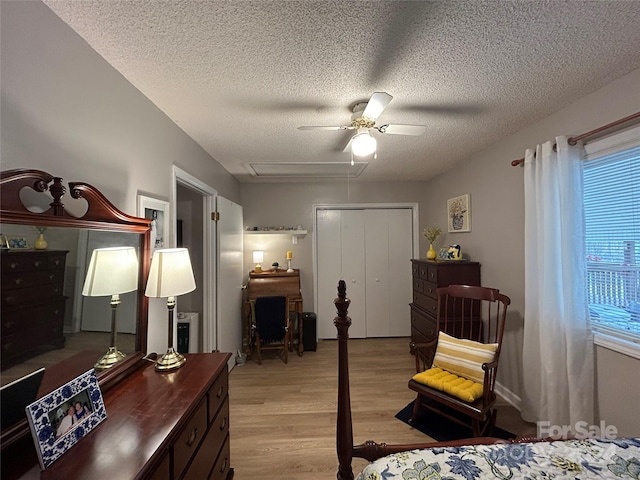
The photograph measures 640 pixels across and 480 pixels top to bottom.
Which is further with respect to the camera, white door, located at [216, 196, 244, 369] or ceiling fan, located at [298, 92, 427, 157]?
white door, located at [216, 196, 244, 369]

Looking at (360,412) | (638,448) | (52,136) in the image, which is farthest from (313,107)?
(360,412)

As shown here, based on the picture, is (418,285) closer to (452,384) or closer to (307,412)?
(452,384)

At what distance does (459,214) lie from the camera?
123 inches

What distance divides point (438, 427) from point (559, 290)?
1.36m

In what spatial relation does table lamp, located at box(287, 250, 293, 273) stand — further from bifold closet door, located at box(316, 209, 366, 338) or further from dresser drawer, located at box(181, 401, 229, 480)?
dresser drawer, located at box(181, 401, 229, 480)

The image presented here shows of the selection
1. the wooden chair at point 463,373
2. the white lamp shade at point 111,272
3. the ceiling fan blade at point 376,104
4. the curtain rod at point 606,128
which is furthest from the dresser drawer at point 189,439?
the curtain rod at point 606,128

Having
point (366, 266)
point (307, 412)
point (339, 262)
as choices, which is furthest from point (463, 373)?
point (339, 262)

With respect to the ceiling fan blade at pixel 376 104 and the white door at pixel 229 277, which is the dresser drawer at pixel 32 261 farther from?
the white door at pixel 229 277

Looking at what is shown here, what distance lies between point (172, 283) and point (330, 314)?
289cm

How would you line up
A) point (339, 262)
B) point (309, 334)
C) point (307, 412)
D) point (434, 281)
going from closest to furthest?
point (307, 412)
point (434, 281)
point (309, 334)
point (339, 262)

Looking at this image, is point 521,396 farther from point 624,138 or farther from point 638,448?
point 624,138

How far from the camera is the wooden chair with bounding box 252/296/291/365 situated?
3.15 meters

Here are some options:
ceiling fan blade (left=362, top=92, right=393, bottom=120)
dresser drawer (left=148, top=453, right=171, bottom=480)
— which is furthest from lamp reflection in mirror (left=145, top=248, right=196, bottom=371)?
ceiling fan blade (left=362, top=92, right=393, bottom=120)

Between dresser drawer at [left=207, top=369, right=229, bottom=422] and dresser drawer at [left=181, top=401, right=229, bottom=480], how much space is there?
0.05 m
